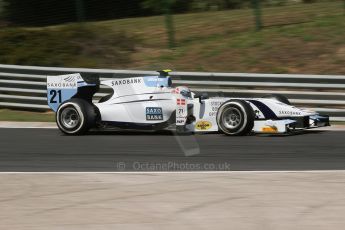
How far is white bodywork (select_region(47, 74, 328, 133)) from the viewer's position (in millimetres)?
10766

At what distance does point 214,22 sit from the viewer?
727 inches

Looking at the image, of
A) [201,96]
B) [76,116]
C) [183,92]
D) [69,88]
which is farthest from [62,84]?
[201,96]

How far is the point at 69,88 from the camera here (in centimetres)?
1184

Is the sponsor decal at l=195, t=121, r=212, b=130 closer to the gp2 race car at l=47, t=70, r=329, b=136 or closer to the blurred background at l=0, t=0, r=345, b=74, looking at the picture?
the gp2 race car at l=47, t=70, r=329, b=136

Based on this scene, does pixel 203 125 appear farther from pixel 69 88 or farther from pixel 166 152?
pixel 69 88

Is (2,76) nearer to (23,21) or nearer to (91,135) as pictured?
(23,21)

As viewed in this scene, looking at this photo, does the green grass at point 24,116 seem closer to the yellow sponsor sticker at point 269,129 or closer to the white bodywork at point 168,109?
the white bodywork at point 168,109

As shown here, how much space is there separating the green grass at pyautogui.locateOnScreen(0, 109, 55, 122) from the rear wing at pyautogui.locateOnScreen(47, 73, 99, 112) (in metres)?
1.99

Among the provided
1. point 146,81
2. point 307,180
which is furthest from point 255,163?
point 146,81

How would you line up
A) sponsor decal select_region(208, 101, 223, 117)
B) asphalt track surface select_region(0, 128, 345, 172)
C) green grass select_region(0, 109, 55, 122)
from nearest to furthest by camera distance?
asphalt track surface select_region(0, 128, 345, 172) → sponsor decal select_region(208, 101, 223, 117) → green grass select_region(0, 109, 55, 122)

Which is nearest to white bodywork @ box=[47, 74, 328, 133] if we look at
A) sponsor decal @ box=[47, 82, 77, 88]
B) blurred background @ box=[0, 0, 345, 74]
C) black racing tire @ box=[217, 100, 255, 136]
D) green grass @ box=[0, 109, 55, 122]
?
black racing tire @ box=[217, 100, 255, 136]

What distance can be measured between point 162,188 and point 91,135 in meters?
4.67

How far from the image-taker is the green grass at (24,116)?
14.0 metres

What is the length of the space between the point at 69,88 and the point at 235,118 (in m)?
2.67
